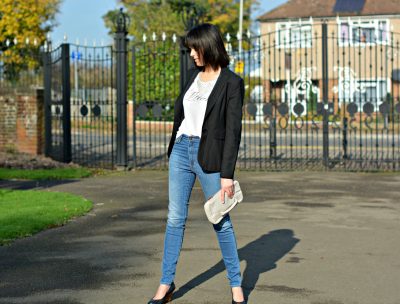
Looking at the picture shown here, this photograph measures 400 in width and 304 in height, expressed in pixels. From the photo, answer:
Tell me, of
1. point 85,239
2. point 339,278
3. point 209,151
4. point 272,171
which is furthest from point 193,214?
point 272,171

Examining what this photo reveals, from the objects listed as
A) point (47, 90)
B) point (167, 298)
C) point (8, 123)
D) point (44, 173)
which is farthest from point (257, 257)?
point (8, 123)

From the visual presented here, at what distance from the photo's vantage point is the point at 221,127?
6.11 meters

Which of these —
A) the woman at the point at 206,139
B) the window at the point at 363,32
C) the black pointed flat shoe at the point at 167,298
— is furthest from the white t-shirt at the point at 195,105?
the window at the point at 363,32

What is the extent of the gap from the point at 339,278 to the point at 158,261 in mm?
1671

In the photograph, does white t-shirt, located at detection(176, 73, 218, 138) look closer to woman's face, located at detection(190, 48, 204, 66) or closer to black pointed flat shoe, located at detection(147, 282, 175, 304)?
woman's face, located at detection(190, 48, 204, 66)

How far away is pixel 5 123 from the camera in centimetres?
1959

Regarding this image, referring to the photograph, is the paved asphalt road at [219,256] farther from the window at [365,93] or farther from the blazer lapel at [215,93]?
the window at [365,93]

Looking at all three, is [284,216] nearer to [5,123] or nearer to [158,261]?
[158,261]

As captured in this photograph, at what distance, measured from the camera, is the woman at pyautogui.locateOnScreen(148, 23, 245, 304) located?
20.0 feet

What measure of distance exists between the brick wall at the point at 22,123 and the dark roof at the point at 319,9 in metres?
24.9

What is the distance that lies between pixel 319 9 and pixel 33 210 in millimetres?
35065

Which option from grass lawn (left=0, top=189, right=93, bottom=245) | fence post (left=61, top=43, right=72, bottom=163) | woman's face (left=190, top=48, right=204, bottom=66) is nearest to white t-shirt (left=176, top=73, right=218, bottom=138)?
woman's face (left=190, top=48, right=204, bottom=66)

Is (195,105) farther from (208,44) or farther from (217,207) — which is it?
(217,207)

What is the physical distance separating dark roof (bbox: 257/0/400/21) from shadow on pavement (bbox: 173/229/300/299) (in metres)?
33.3
